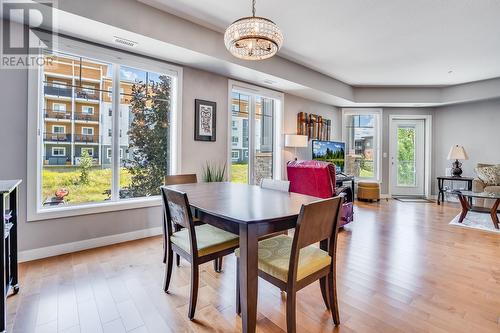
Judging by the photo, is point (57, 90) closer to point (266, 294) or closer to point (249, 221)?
point (249, 221)

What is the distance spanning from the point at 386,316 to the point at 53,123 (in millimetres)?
3485

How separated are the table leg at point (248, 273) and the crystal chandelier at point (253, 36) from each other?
55.4 inches

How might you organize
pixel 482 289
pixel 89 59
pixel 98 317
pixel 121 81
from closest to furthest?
1. pixel 98 317
2. pixel 482 289
3. pixel 89 59
4. pixel 121 81

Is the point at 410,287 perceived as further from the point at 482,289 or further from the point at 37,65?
the point at 37,65

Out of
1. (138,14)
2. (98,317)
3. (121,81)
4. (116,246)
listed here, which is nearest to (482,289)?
(98,317)

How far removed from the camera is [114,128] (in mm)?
3080

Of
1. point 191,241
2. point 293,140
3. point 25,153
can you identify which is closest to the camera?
point 191,241

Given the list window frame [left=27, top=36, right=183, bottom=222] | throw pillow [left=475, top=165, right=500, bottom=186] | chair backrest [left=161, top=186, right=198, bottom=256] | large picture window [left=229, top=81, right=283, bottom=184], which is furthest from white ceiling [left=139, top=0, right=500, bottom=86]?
chair backrest [left=161, top=186, right=198, bottom=256]

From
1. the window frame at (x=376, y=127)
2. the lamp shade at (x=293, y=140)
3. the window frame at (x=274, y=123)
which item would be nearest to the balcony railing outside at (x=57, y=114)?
the window frame at (x=274, y=123)

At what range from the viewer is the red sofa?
326 centimetres

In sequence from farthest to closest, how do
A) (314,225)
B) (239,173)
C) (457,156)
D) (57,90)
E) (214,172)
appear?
(457,156) → (239,173) → (214,172) → (57,90) → (314,225)

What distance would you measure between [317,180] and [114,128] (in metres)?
A: 2.64

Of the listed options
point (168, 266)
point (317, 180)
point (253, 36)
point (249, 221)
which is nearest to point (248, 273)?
point (249, 221)

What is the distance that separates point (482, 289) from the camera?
6.75ft
